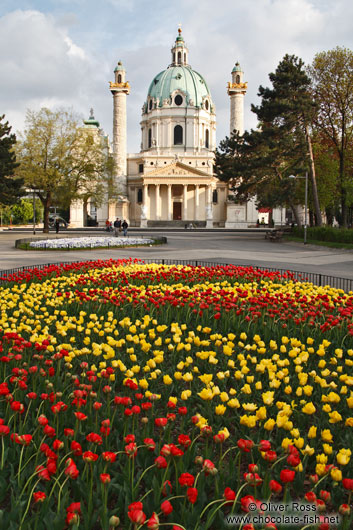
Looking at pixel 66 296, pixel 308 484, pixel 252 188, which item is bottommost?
pixel 308 484

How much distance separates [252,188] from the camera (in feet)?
138

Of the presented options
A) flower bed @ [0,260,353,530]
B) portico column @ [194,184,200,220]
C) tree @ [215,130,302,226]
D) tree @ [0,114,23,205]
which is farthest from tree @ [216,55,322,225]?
portico column @ [194,184,200,220]

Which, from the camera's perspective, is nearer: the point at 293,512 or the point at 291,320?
the point at 293,512

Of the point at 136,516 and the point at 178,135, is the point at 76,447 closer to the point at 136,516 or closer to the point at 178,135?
the point at 136,516

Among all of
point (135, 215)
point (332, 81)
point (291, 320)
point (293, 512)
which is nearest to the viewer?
point (293, 512)

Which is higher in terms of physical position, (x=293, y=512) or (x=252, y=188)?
(x=252, y=188)

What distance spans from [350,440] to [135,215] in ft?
275

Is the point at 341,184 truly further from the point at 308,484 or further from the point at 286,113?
the point at 308,484

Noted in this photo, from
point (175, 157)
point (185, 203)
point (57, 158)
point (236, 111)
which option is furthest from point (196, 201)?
point (57, 158)

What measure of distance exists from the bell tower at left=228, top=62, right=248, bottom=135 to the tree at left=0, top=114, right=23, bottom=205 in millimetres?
50693

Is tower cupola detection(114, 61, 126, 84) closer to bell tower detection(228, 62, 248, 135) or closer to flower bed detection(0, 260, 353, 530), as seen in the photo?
bell tower detection(228, 62, 248, 135)

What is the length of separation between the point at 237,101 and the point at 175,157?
15.2m

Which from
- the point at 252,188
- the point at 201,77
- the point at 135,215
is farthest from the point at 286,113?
the point at 201,77

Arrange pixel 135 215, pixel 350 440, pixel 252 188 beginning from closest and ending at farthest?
1. pixel 350 440
2. pixel 252 188
3. pixel 135 215
